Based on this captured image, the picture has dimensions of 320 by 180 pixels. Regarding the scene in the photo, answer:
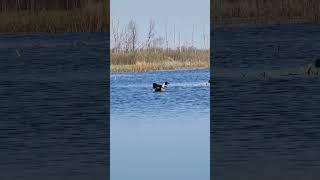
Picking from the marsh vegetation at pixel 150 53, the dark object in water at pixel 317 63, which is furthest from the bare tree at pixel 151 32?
the dark object in water at pixel 317 63

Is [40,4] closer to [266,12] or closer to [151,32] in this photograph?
[151,32]

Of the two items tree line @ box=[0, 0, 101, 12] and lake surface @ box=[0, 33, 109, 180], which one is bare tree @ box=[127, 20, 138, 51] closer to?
lake surface @ box=[0, 33, 109, 180]

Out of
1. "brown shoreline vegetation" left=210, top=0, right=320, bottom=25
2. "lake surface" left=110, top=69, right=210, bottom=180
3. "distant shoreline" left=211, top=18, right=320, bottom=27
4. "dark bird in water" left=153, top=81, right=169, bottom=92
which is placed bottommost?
"lake surface" left=110, top=69, right=210, bottom=180

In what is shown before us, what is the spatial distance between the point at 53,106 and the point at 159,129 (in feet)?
4.09

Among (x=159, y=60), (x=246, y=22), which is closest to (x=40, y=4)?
(x=159, y=60)

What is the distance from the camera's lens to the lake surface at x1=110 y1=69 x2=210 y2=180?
22.4 feet

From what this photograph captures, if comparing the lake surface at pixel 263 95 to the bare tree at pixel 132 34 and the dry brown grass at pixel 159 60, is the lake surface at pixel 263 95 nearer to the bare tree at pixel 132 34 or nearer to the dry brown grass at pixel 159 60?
the dry brown grass at pixel 159 60

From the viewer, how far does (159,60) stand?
834 centimetres

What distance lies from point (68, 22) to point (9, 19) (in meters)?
0.57

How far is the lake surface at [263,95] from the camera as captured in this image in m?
7.01

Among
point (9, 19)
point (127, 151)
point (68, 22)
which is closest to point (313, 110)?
point (127, 151)

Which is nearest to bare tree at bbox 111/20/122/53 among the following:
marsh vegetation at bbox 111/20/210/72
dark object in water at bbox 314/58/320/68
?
marsh vegetation at bbox 111/20/210/72

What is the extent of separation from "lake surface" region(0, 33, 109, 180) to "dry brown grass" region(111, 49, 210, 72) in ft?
0.50

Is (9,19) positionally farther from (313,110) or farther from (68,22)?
(313,110)
